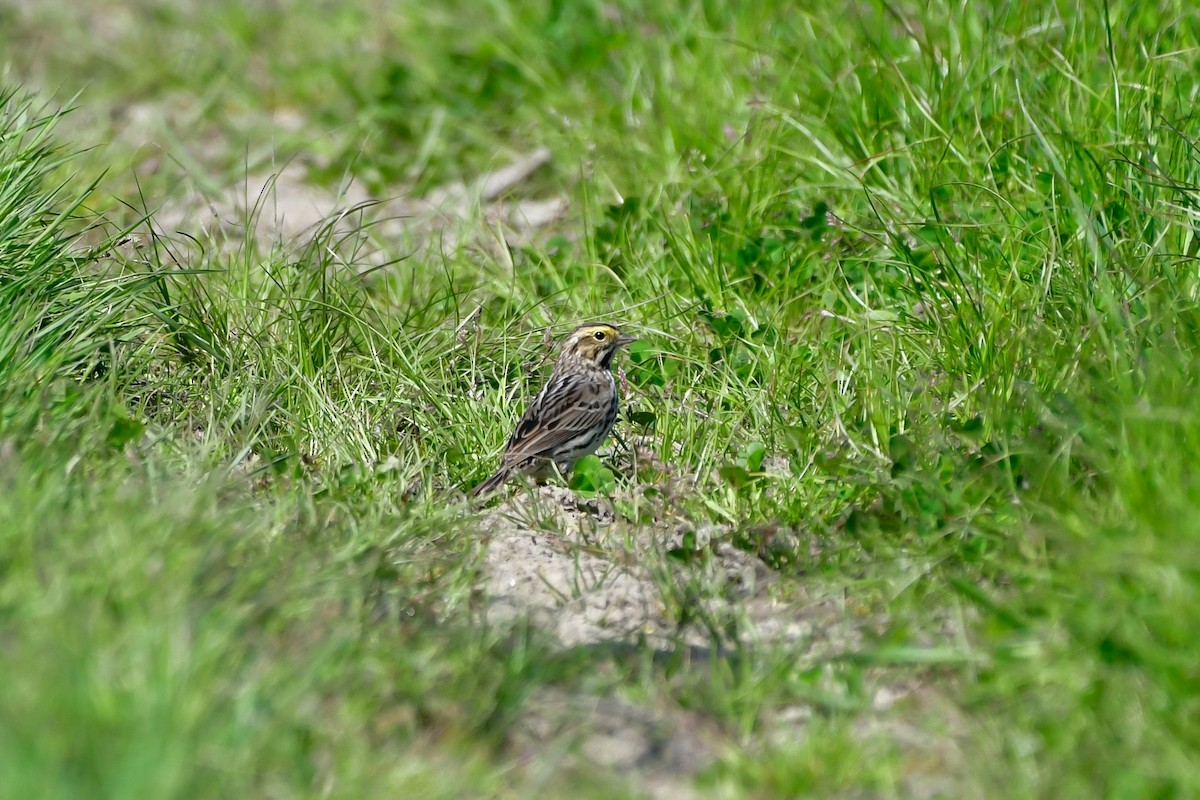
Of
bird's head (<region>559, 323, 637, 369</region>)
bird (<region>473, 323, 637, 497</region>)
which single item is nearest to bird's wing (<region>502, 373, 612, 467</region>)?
bird (<region>473, 323, 637, 497</region>)

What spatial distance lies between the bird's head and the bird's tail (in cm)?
65

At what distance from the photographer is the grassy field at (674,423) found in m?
3.64

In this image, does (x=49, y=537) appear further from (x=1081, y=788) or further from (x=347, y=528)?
(x=1081, y=788)

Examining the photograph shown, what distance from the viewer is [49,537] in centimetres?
395

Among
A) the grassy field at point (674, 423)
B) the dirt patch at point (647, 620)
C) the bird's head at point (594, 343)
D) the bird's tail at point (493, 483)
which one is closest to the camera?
→ the grassy field at point (674, 423)

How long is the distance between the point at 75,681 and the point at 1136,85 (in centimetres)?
461

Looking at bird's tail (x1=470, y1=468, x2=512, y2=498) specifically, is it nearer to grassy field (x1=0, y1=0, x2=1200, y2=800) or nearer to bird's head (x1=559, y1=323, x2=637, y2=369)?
grassy field (x1=0, y1=0, x2=1200, y2=800)

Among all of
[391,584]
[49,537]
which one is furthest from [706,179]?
[49,537]

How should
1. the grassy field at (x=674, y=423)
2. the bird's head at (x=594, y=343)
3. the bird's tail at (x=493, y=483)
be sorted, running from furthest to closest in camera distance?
1. the bird's head at (x=594, y=343)
2. the bird's tail at (x=493, y=483)
3. the grassy field at (x=674, y=423)

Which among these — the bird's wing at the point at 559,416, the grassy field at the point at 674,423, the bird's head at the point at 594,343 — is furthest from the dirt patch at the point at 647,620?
the bird's head at the point at 594,343

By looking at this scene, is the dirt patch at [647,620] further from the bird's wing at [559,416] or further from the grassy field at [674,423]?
the bird's wing at [559,416]

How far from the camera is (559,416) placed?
5602 mm

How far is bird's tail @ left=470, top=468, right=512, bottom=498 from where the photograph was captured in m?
5.48

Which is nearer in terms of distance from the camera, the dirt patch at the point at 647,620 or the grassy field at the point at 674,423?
the grassy field at the point at 674,423
